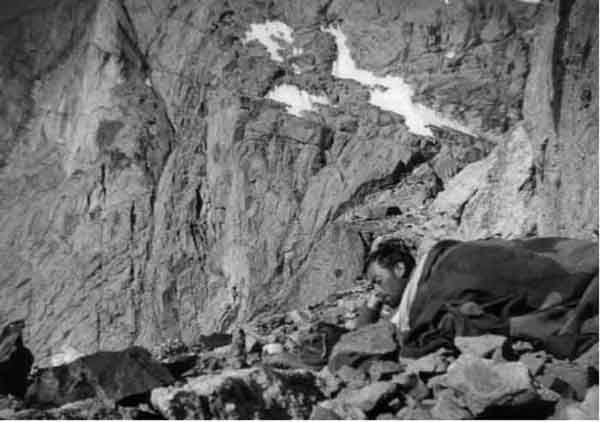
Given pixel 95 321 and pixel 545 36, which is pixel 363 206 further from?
pixel 545 36

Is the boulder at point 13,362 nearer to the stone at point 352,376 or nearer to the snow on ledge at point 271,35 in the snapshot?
the stone at point 352,376

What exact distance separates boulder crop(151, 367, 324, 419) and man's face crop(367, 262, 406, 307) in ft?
5.73

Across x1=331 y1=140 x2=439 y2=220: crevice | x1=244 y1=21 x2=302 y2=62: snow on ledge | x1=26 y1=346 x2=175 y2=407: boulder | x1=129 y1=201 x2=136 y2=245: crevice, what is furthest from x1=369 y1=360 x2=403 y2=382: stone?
x1=244 y1=21 x2=302 y2=62: snow on ledge

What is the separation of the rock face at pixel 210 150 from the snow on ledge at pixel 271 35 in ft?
0.55

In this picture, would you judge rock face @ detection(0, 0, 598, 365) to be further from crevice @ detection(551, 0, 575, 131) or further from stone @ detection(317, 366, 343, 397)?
stone @ detection(317, 366, 343, 397)

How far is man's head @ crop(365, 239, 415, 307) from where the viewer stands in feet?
17.3

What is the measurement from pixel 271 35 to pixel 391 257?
20.2 m

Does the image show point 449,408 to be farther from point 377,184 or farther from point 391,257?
point 377,184

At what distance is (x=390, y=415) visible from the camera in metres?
3.28

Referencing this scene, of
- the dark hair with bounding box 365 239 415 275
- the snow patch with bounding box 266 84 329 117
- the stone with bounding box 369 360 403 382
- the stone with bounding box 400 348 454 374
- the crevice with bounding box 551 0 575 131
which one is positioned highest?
the snow patch with bounding box 266 84 329 117

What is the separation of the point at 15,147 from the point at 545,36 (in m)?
24.9

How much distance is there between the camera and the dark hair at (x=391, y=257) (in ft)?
18.6

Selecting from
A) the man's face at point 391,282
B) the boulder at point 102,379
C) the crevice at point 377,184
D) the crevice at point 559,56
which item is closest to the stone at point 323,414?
the boulder at point 102,379

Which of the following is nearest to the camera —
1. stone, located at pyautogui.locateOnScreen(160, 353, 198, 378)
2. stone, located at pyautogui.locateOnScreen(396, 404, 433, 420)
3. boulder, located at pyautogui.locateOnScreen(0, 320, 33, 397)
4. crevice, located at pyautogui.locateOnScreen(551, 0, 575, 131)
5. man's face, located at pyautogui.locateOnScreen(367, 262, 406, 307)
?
stone, located at pyautogui.locateOnScreen(396, 404, 433, 420)
